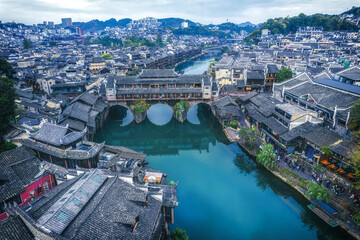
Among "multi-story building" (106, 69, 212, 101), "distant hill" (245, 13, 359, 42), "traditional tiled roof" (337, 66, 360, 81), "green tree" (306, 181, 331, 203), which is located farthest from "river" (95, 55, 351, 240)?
"distant hill" (245, 13, 359, 42)

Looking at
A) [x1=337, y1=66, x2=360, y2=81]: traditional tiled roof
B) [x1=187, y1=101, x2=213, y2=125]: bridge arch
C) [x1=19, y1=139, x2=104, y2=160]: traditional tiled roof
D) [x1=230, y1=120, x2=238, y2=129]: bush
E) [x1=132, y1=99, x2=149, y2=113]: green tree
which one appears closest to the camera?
[x1=19, y1=139, x2=104, y2=160]: traditional tiled roof

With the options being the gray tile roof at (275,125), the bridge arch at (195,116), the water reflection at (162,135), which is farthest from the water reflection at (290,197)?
the bridge arch at (195,116)

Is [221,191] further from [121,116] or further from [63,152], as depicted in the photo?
[121,116]

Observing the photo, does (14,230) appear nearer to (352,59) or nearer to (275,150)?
(275,150)

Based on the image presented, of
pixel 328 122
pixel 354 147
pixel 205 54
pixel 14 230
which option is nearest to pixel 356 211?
pixel 354 147

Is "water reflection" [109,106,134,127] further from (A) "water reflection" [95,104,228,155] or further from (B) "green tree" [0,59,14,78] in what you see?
(B) "green tree" [0,59,14,78]
